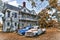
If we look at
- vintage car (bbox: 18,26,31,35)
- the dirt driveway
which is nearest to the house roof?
vintage car (bbox: 18,26,31,35)

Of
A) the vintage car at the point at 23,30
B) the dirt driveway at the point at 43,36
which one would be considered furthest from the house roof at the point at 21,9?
the dirt driveway at the point at 43,36

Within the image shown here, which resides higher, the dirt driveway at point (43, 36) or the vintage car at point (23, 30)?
the vintage car at point (23, 30)

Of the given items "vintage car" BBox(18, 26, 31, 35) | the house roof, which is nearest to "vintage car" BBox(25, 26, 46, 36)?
"vintage car" BBox(18, 26, 31, 35)

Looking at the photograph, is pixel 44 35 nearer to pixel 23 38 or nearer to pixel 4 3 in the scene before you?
pixel 23 38

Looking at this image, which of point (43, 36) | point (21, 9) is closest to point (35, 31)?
point (43, 36)

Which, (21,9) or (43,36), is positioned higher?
(21,9)

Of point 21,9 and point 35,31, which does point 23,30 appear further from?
point 21,9

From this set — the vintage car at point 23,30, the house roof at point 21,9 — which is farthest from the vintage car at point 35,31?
the house roof at point 21,9

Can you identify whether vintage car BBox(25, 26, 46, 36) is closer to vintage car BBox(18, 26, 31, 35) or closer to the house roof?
vintage car BBox(18, 26, 31, 35)

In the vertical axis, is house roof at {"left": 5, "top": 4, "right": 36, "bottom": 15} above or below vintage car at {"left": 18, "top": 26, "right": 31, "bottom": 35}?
above

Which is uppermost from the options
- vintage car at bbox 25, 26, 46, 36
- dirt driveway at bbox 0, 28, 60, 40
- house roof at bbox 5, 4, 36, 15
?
house roof at bbox 5, 4, 36, 15

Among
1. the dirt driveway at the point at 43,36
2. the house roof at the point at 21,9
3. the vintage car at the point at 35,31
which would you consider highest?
the house roof at the point at 21,9

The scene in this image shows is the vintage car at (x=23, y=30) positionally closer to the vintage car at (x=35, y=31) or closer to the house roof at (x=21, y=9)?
the vintage car at (x=35, y=31)

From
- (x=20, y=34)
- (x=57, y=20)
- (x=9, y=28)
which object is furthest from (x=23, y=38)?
(x=57, y=20)
